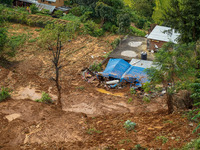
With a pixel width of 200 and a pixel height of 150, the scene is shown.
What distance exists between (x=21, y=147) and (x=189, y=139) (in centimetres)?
760

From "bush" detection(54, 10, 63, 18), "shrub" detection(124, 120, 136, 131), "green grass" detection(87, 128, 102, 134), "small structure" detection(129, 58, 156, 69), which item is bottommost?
"green grass" detection(87, 128, 102, 134)

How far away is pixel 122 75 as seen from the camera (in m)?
20.7

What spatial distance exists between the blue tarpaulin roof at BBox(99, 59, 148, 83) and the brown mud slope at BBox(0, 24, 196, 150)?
1.18 metres

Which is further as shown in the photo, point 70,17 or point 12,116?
point 70,17

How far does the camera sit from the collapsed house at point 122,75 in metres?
19.9

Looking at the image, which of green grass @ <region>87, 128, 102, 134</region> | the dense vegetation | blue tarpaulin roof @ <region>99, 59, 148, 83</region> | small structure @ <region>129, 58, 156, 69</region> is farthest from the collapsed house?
green grass @ <region>87, 128, 102, 134</region>

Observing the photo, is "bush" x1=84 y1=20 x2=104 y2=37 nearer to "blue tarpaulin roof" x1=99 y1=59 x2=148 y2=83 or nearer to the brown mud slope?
the brown mud slope

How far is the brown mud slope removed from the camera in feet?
36.3

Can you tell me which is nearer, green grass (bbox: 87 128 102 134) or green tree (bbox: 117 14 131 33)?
green grass (bbox: 87 128 102 134)

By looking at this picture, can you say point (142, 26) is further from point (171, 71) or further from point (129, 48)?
point (171, 71)

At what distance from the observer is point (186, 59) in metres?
13.5

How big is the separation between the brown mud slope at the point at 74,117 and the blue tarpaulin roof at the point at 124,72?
1.18 metres

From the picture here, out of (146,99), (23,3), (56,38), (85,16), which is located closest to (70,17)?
(85,16)

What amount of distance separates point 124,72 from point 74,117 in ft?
26.4
